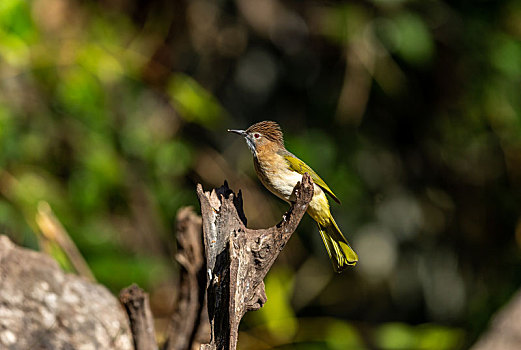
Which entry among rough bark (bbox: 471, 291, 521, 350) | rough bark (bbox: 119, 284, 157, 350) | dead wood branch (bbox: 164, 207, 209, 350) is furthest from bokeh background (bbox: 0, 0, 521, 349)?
rough bark (bbox: 119, 284, 157, 350)

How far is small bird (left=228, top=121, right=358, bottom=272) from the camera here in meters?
3.31

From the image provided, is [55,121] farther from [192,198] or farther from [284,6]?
[284,6]

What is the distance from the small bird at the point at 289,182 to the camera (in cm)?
331

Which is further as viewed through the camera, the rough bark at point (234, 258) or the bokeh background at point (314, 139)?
the bokeh background at point (314, 139)

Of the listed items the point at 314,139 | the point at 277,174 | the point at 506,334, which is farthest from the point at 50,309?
the point at 314,139

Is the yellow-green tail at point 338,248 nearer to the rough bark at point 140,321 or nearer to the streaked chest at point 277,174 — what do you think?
the streaked chest at point 277,174

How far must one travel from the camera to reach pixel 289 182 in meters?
3.31

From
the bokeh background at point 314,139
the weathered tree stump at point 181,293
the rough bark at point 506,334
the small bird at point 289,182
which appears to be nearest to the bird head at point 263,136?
the small bird at point 289,182

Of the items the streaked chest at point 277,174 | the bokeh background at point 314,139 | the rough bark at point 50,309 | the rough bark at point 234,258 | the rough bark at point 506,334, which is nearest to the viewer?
the rough bark at point 234,258

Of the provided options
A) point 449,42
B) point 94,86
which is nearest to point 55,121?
point 94,86

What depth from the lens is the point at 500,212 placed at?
6.37 metres

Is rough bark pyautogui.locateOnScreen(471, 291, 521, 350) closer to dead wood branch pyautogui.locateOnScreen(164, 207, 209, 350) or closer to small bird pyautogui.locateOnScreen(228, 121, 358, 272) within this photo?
small bird pyautogui.locateOnScreen(228, 121, 358, 272)

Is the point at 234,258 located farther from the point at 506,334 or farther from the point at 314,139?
the point at 314,139

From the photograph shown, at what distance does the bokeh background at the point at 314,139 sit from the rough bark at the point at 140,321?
1.72 meters
